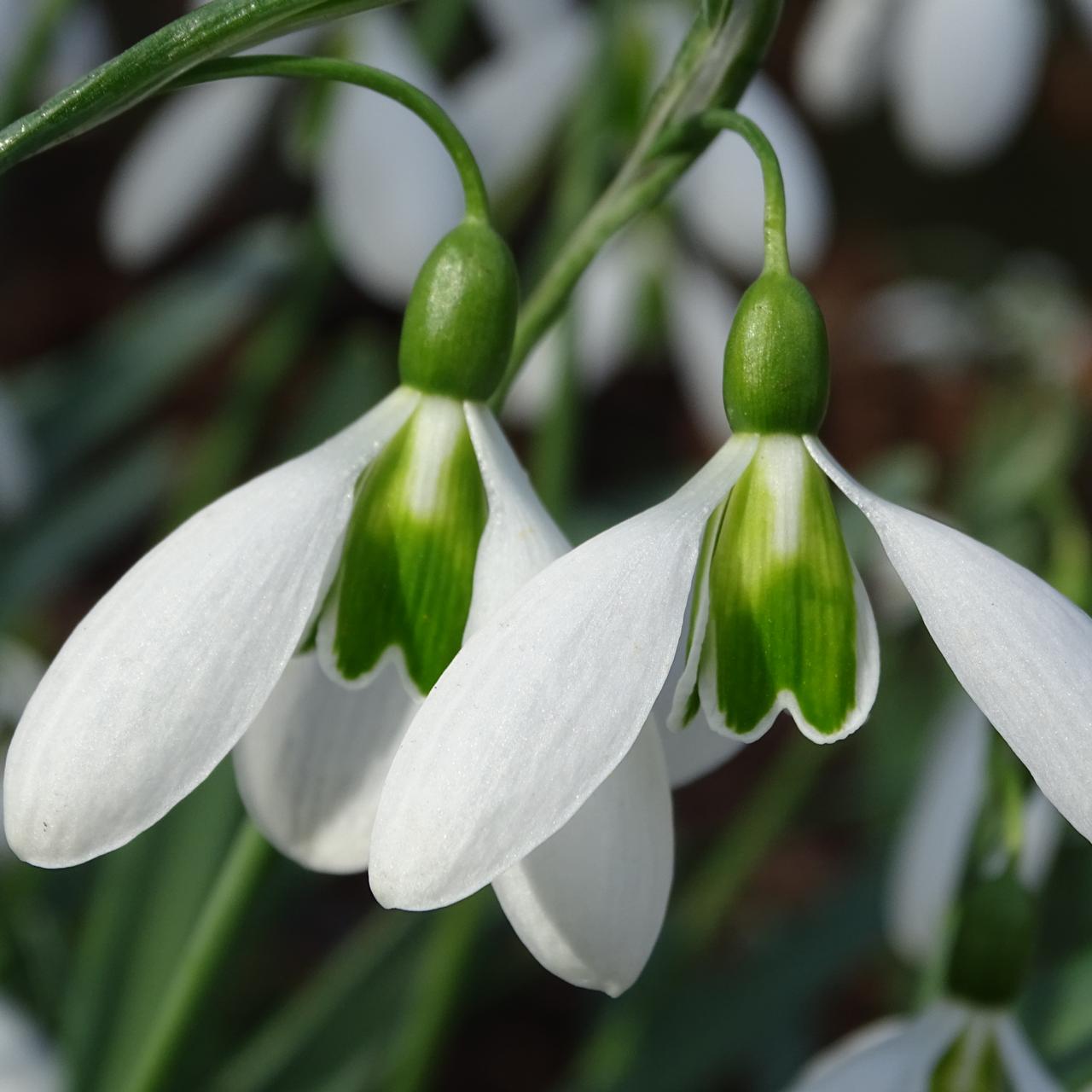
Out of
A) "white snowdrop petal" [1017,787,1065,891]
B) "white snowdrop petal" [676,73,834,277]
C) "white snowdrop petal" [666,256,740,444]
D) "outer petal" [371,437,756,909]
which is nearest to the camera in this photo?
"outer petal" [371,437,756,909]

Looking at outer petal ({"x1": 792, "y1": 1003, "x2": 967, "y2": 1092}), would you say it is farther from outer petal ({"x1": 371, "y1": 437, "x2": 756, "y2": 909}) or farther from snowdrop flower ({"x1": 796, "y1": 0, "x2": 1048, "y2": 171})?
snowdrop flower ({"x1": 796, "y1": 0, "x2": 1048, "y2": 171})

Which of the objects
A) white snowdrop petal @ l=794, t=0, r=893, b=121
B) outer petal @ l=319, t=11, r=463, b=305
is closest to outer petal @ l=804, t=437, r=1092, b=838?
outer petal @ l=319, t=11, r=463, b=305

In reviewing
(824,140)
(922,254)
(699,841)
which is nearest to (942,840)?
(699,841)

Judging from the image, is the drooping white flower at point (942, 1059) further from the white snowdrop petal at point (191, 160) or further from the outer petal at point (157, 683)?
the white snowdrop petal at point (191, 160)

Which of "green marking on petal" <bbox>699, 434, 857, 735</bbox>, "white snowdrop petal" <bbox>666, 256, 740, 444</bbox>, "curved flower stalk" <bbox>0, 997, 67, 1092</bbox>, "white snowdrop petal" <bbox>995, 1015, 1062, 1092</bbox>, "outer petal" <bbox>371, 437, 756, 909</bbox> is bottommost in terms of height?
"white snowdrop petal" <bbox>666, 256, 740, 444</bbox>

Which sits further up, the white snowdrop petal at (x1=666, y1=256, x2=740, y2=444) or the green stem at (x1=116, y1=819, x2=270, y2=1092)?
the green stem at (x1=116, y1=819, x2=270, y2=1092)

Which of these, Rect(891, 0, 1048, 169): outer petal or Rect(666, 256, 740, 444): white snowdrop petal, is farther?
Rect(666, 256, 740, 444): white snowdrop petal
